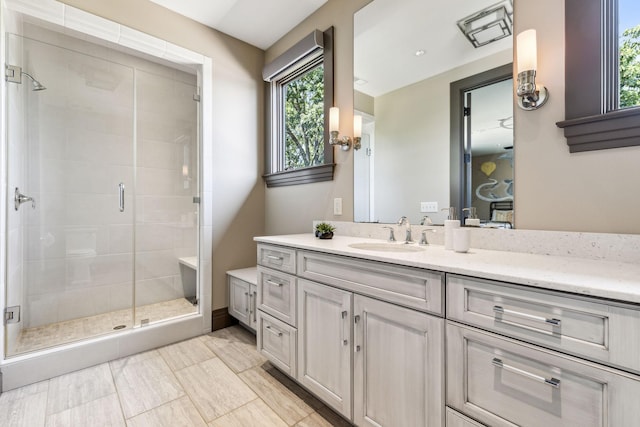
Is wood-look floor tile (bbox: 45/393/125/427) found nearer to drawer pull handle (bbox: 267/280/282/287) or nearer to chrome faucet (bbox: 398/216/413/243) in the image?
drawer pull handle (bbox: 267/280/282/287)

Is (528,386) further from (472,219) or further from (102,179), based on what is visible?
(102,179)

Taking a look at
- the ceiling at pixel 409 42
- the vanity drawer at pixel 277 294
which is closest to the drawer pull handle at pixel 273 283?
the vanity drawer at pixel 277 294

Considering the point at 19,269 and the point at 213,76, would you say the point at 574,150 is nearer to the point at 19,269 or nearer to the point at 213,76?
the point at 213,76

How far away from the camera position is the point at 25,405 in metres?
1.51

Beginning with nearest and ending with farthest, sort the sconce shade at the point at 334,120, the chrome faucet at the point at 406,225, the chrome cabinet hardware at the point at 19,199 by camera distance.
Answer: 1. the chrome faucet at the point at 406,225
2. the chrome cabinet hardware at the point at 19,199
3. the sconce shade at the point at 334,120

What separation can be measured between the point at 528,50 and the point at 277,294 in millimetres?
1731

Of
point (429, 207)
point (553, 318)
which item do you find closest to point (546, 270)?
point (553, 318)

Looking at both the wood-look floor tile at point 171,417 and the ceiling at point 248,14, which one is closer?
the wood-look floor tile at point 171,417

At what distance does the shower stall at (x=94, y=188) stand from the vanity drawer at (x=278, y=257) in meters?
0.89

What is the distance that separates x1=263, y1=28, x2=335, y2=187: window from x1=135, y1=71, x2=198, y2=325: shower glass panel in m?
0.72

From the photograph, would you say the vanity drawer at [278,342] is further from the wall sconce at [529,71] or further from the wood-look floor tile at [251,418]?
the wall sconce at [529,71]

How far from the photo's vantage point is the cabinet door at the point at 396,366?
97cm

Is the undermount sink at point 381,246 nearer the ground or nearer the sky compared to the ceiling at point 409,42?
nearer the ground

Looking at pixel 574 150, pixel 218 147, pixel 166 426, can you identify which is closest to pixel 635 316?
pixel 574 150
